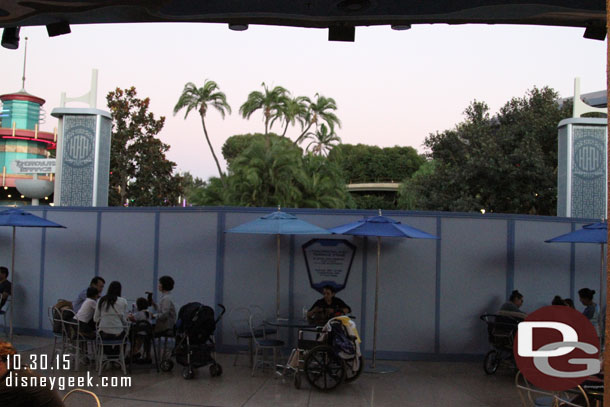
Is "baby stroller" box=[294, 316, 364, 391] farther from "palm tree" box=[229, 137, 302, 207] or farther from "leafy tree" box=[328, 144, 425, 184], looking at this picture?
"leafy tree" box=[328, 144, 425, 184]

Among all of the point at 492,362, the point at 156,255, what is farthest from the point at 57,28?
the point at 492,362

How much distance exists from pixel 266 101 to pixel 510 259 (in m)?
24.0

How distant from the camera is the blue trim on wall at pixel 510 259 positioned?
10.0 metres

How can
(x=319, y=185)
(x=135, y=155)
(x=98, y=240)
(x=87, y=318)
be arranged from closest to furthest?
(x=87, y=318) → (x=98, y=240) → (x=319, y=185) → (x=135, y=155)

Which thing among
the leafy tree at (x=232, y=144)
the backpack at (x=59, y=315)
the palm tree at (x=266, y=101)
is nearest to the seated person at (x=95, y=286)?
the backpack at (x=59, y=315)

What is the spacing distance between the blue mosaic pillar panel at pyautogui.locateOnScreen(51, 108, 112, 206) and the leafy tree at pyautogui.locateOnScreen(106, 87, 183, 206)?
1537 cm

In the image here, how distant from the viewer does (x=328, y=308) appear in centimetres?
873

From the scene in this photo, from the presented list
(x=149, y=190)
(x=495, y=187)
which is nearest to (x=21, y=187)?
(x=149, y=190)

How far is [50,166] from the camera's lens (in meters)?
22.8

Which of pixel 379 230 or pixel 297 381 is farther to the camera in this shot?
pixel 379 230

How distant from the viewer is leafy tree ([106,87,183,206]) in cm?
2833

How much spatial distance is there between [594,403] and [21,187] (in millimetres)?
29281

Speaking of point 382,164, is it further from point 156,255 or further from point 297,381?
point 297,381

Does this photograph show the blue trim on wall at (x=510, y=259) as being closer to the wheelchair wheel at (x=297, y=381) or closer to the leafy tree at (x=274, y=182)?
the wheelchair wheel at (x=297, y=381)
